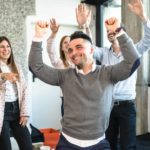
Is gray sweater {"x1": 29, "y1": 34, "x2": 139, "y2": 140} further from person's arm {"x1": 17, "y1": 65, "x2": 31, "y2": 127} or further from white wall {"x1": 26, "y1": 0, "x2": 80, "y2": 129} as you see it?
white wall {"x1": 26, "y1": 0, "x2": 80, "y2": 129}

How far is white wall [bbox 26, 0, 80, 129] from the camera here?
16.0 feet

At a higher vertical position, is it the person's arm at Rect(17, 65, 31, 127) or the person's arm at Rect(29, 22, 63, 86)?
the person's arm at Rect(29, 22, 63, 86)

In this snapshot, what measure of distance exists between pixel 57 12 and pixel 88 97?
3516mm

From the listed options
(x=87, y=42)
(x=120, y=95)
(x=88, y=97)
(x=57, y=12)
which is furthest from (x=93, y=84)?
(x=57, y=12)

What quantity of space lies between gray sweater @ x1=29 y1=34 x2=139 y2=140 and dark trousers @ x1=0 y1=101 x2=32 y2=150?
38.4 inches

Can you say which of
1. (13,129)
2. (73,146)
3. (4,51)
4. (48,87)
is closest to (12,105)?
(13,129)

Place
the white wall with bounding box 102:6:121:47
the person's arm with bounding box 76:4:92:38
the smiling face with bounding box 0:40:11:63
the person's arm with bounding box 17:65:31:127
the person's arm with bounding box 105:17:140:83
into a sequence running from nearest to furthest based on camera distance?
the person's arm with bounding box 105:17:140:83 → the person's arm with bounding box 76:4:92:38 → the person's arm with bounding box 17:65:31:127 → the smiling face with bounding box 0:40:11:63 → the white wall with bounding box 102:6:121:47

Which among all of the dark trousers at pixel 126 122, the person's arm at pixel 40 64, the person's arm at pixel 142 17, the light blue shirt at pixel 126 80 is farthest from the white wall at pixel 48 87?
the person's arm at pixel 40 64

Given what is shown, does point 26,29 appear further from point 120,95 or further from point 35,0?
point 120,95

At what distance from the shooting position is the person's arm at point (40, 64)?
176cm

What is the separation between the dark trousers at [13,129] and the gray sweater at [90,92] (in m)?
0.98

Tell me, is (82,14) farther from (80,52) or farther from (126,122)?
(126,122)

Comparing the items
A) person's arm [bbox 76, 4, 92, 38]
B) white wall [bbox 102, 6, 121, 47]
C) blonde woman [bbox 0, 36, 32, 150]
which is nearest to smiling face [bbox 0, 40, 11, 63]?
blonde woman [bbox 0, 36, 32, 150]

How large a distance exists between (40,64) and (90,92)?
0.35 m
